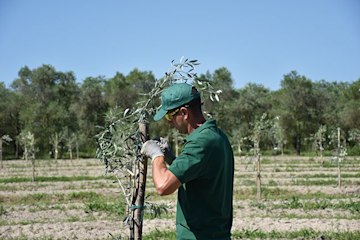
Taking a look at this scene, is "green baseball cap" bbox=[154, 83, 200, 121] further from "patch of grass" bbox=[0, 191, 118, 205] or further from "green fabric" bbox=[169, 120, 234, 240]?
"patch of grass" bbox=[0, 191, 118, 205]

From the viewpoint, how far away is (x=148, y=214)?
12.0 metres

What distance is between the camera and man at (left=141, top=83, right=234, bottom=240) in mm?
3350

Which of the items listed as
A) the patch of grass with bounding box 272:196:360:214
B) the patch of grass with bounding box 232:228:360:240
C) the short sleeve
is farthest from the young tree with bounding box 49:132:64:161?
the short sleeve

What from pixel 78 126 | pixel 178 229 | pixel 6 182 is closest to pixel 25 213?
pixel 6 182

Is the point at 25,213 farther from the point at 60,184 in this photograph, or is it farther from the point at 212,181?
the point at 212,181

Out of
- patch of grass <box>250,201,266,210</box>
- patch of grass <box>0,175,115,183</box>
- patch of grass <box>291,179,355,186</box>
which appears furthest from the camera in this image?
patch of grass <box>0,175,115,183</box>

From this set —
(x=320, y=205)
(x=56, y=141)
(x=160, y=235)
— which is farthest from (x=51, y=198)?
(x=56, y=141)

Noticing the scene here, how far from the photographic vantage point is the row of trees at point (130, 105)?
48312mm

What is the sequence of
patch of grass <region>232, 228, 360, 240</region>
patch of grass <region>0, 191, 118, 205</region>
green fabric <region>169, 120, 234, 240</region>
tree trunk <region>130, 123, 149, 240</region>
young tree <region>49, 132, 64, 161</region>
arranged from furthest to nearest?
1. young tree <region>49, 132, 64, 161</region>
2. patch of grass <region>0, 191, 118, 205</region>
3. patch of grass <region>232, 228, 360, 240</region>
4. tree trunk <region>130, 123, 149, 240</region>
5. green fabric <region>169, 120, 234, 240</region>

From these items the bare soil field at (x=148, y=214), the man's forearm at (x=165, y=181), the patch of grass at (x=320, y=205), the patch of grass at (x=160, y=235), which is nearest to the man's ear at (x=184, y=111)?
the man's forearm at (x=165, y=181)

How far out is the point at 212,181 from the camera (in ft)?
11.2

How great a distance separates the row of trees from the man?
→ 40.7m

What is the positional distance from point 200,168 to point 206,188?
0.22m

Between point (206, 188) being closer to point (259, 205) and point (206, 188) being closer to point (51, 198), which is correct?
point (259, 205)
